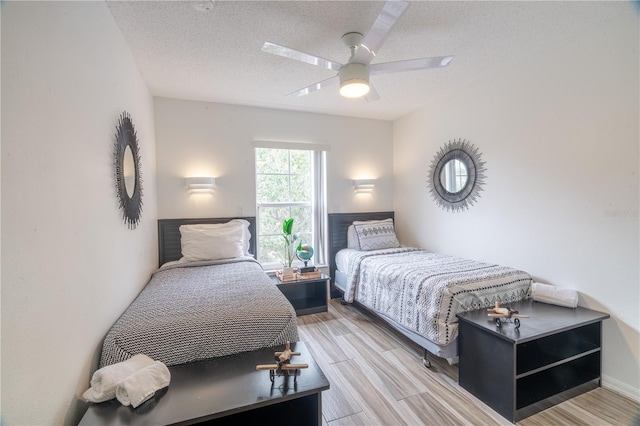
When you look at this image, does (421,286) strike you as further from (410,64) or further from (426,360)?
(410,64)

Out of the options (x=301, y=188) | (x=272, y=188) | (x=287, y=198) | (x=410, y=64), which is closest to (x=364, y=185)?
(x=301, y=188)

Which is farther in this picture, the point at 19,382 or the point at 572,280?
the point at 572,280

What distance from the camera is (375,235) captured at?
4059mm

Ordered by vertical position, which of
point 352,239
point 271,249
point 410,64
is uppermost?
point 410,64

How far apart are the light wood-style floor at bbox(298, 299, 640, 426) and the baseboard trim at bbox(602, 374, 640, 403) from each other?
0.05 meters

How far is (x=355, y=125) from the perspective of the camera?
438cm

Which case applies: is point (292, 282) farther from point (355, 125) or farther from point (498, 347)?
point (355, 125)

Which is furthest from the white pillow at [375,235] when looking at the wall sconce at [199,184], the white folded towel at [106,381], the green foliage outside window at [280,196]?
the white folded towel at [106,381]

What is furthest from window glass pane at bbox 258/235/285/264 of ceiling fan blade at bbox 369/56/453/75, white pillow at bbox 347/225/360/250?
ceiling fan blade at bbox 369/56/453/75

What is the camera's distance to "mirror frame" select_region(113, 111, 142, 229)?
6.42 ft

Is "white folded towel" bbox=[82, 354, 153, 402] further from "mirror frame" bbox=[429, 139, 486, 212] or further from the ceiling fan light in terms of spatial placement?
"mirror frame" bbox=[429, 139, 486, 212]

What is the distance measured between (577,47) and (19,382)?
12.2ft

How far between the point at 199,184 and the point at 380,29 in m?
2.62

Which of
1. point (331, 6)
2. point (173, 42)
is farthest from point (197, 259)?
point (331, 6)
